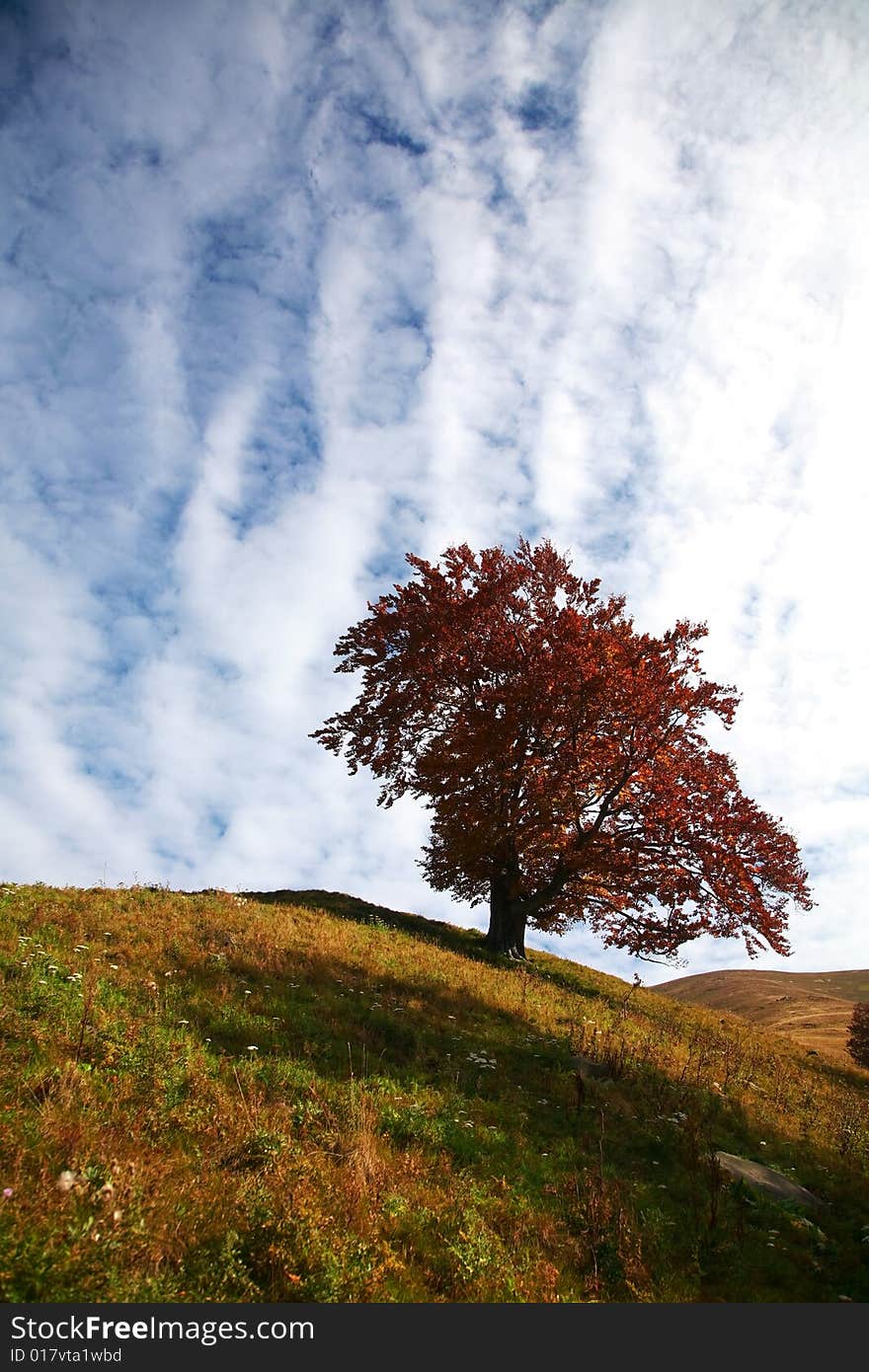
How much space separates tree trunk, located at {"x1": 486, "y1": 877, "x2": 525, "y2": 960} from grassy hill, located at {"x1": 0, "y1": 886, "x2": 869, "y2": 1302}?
8.02 metres

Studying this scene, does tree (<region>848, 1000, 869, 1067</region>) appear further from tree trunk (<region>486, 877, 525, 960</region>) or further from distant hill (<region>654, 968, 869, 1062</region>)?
tree trunk (<region>486, 877, 525, 960</region>)

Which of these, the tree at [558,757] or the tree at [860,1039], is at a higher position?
the tree at [558,757]

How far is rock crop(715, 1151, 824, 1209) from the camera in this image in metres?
8.88

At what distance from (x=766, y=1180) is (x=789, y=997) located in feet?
229

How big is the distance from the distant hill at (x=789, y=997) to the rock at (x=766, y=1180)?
27.0 metres

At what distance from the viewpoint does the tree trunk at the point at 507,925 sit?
2366 centimetres

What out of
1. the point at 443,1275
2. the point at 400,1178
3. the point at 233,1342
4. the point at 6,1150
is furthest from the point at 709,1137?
the point at 6,1150

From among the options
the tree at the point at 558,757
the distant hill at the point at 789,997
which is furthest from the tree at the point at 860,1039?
the tree at the point at 558,757

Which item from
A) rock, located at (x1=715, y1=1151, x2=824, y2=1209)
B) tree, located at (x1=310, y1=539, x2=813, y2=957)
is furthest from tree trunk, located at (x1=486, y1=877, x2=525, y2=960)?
rock, located at (x1=715, y1=1151, x2=824, y2=1209)

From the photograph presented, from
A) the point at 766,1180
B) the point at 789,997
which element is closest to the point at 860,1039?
the point at 766,1180

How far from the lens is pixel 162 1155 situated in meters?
6.21

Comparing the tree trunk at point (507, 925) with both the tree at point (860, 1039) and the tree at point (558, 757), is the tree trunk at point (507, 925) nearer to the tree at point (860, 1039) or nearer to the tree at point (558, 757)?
the tree at point (558, 757)

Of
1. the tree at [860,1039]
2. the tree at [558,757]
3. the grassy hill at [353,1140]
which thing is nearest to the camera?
the grassy hill at [353,1140]

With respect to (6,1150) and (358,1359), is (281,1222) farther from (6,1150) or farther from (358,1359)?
(6,1150)
